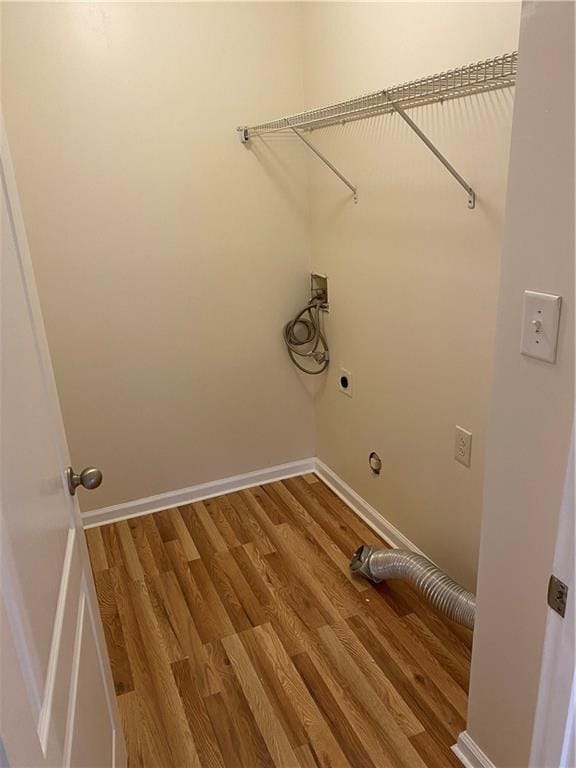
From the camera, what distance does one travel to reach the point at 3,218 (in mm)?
934

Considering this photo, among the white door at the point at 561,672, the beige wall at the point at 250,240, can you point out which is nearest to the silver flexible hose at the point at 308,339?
the beige wall at the point at 250,240

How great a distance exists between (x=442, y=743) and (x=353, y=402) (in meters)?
1.43

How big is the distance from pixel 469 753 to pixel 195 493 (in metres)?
1.79

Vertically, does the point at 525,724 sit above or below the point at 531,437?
below

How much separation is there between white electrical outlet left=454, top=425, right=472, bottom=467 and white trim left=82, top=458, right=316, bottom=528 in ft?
4.28

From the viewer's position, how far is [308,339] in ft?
9.64

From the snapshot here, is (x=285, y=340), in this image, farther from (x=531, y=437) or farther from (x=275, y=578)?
(x=531, y=437)

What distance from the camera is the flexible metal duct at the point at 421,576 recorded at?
1.88 metres

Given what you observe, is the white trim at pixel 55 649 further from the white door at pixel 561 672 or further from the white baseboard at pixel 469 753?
the white baseboard at pixel 469 753

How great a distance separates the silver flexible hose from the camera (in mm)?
2861

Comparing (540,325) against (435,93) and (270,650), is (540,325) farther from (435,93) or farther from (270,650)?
(270,650)

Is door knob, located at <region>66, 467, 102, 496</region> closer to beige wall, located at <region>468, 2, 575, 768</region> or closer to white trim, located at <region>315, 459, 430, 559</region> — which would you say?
beige wall, located at <region>468, 2, 575, 768</region>

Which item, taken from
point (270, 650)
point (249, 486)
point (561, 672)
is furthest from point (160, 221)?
point (561, 672)

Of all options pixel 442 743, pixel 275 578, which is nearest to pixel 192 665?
pixel 275 578
